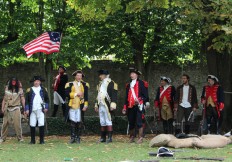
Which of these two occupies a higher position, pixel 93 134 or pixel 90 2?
pixel 90 2

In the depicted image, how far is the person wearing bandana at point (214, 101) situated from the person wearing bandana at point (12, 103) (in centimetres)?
535

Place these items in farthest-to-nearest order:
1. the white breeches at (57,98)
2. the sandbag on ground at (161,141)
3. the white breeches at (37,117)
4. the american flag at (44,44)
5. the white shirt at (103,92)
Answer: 1. the white breeches at (57,98)
2. the american flag at (44,44)
3. the white shirt at (103,92)
4. the white breeches at (37,117)
5. the sandbag on ground at (161,141)

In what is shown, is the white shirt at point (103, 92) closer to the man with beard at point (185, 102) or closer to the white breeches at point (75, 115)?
the white breeches at point (75, 115)

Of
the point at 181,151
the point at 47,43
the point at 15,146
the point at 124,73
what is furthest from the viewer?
the point at 124,73

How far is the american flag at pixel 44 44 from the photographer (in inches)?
698

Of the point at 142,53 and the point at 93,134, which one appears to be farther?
the point at 142,53

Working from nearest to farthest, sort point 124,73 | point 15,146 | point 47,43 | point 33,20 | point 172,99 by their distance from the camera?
point 15,146
point 172,99
point 47,43
point 33,20
point 124,73

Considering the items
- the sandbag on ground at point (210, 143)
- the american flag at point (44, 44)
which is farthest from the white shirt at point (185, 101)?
the american flag at point (44, 44)

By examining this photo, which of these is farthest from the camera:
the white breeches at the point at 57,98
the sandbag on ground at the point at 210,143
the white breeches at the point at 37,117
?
the white breeches at the point at 57,98

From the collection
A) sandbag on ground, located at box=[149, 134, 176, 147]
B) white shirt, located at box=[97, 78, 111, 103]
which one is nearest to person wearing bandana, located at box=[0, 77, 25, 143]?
white shirt, located at box=[97, 78, 111, 103]

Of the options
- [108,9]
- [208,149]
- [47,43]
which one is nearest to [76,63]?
[47,43]

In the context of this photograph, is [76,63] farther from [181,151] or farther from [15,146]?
[181,151]

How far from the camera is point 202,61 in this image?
73.7 ft

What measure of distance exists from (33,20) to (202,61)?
6.95 m
